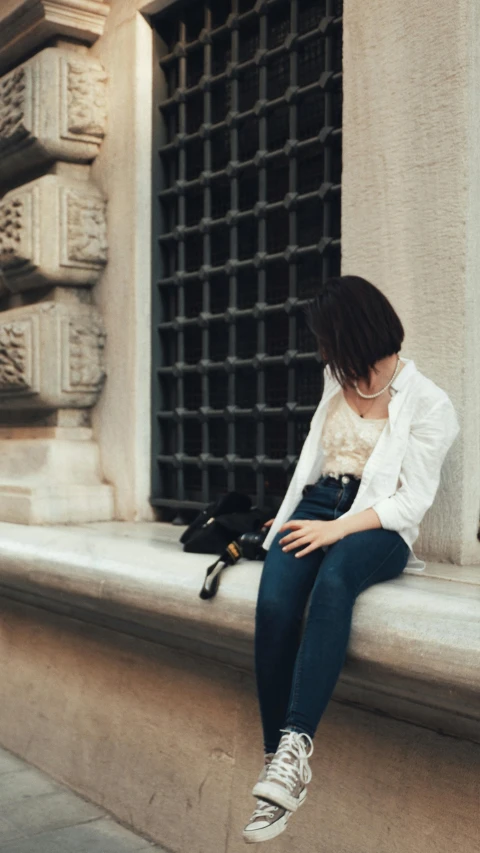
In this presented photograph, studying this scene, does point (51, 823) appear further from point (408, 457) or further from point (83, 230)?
point (83, 230)

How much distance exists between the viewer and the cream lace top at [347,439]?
2.99 metres

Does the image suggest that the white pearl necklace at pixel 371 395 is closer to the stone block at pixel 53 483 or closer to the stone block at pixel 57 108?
A: the stone block at pixel 53 483

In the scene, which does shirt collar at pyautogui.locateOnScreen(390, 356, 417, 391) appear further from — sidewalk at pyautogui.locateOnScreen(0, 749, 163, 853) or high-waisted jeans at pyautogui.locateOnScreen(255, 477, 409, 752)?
sidewalk at pyautogui.locateOnScreen(0, 749, 163, 853)

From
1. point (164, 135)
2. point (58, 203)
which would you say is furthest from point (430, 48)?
point (58, 203)

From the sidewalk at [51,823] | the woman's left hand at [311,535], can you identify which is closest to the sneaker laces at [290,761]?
the woman's left hand at [311,535]

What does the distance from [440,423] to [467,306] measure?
467 millimetres

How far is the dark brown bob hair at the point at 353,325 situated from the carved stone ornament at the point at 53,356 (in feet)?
7.07

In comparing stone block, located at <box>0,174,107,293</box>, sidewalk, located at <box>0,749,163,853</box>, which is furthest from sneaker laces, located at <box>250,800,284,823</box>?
stone block, located at <box>0,174,107,293</box>

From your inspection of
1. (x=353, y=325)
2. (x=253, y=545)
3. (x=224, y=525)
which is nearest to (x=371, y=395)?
(x=353, y=325)

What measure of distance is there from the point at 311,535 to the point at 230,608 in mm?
413

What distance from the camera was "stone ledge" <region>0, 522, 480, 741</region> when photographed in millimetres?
2508

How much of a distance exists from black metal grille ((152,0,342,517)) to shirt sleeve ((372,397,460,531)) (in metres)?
1.10

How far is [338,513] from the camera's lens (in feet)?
9.71

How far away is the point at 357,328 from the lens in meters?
2.92
